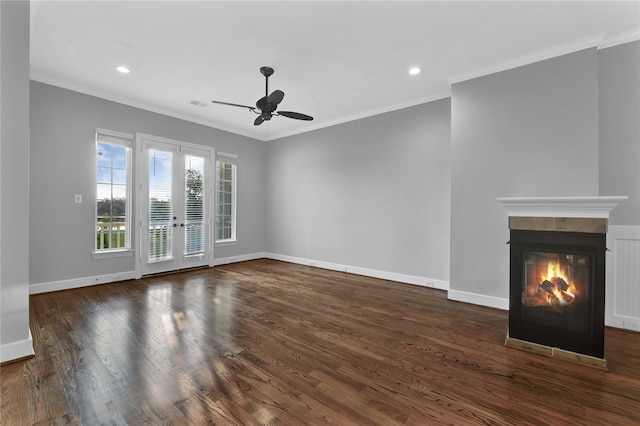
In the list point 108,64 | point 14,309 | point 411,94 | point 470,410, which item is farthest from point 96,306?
point 411,94

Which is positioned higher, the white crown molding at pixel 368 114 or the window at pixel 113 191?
the white crown molding at pixel 368 114

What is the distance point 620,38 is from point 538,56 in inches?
27.6

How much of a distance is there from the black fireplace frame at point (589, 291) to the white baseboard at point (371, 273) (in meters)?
1.78

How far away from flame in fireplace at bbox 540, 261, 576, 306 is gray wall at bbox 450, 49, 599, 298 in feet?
3.28

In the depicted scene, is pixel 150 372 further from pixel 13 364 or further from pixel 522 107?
pixel 522 107

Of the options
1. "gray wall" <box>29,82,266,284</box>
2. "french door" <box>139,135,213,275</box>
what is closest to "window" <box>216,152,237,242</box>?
"french door" <box>139,135,213,275</box>

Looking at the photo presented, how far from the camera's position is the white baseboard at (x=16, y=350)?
219 cm

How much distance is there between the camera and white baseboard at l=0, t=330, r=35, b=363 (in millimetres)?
2189

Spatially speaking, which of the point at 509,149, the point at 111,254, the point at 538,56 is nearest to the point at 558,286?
the point at 509,149

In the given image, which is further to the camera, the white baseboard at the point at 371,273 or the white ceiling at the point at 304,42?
the white baseboard at the point at 371,273

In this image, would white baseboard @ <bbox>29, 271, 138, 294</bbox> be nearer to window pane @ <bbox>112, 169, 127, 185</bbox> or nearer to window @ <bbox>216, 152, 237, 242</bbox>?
window pane @ <bbox>112, 169, 127, 185</bbox>

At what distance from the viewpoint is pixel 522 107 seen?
341 cm

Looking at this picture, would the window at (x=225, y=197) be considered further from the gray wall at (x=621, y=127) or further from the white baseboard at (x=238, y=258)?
the gray wall at (x=621, y=127)

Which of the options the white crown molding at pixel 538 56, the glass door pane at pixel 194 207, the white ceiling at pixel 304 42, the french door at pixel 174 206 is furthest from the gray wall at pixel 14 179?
the white crown molding at pixel 538 56
